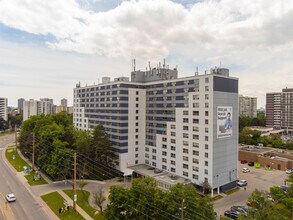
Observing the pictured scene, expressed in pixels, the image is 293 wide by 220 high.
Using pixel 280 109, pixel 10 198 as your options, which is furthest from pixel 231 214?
pixel 280 109

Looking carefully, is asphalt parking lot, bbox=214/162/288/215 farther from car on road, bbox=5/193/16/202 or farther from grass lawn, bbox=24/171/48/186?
grass lawn, bbox=24/171/48/186

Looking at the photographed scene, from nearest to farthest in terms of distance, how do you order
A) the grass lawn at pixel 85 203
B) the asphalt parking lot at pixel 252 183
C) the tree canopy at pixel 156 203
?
the tree canopy at pixel 156 203, the grass lawn at pixel 85 203, the asphalt parking lot at pixel 252 183

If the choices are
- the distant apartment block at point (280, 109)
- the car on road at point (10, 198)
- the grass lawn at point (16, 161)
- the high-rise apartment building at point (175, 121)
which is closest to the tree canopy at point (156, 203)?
the high-rise apartment building at point (175, 121)

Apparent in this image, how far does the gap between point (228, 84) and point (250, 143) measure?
49160 millimetres

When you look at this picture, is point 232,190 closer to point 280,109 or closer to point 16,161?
point 16,161

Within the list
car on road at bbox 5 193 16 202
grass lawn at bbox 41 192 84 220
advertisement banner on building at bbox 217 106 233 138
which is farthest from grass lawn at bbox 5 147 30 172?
advertisement banner on building at bbox 217 106 233 138

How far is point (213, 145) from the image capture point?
39688 millimetres

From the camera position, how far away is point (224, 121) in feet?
138

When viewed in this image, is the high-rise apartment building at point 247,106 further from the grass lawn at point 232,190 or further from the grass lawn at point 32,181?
the grass lawn at point 32,181

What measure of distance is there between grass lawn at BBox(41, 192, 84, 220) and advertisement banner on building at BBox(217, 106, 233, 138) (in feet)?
87.6

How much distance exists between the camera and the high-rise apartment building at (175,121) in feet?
133

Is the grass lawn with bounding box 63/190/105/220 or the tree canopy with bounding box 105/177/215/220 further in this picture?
the grass lawn with bounding box 63/190/105/220

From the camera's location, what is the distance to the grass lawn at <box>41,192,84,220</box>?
1198 inches

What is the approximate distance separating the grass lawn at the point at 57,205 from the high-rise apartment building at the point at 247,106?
134m
